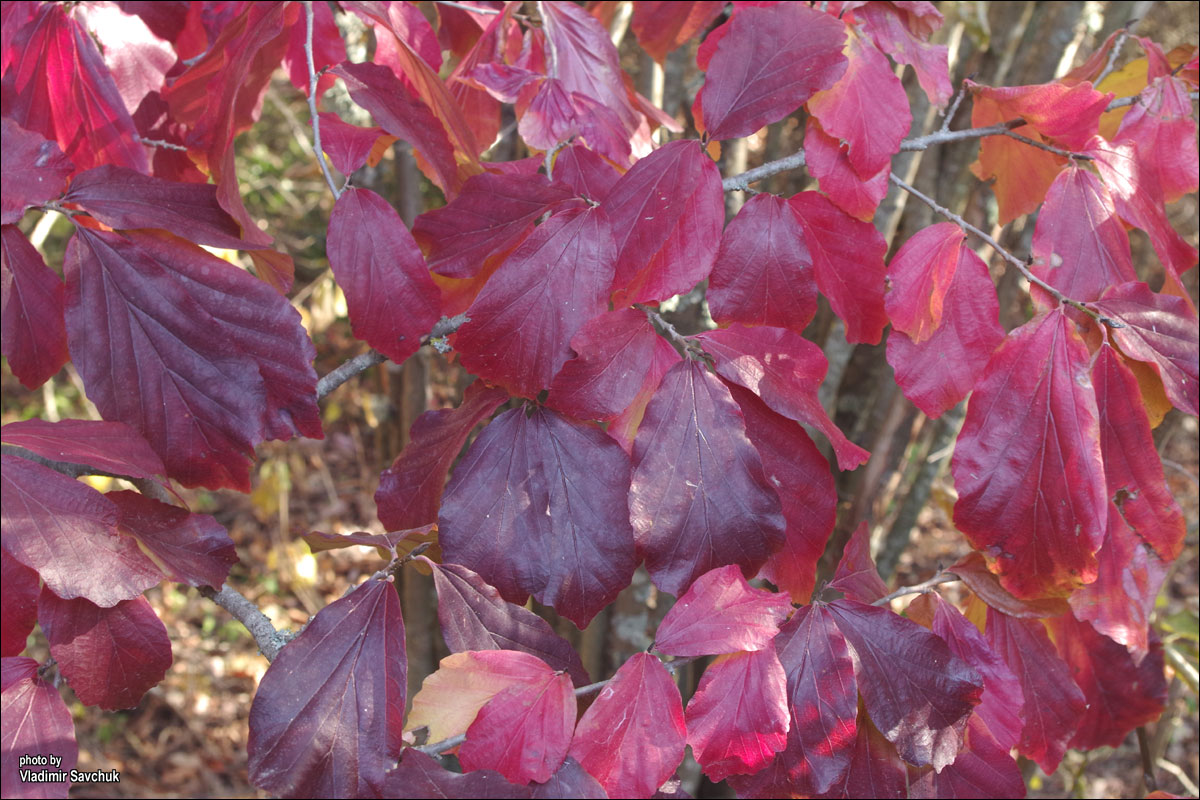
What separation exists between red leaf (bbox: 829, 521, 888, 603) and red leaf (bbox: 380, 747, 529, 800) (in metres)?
0.41

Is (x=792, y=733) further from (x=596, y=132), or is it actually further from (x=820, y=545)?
(x=596, y=132)

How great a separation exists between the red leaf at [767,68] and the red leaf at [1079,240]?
0.27m

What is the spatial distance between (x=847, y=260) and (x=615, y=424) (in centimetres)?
31

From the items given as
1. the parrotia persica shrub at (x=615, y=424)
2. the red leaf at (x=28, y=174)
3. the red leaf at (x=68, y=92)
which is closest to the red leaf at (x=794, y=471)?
the parrotia persica shrub at (x=615, y=424)

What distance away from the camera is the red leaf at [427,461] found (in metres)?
0.87

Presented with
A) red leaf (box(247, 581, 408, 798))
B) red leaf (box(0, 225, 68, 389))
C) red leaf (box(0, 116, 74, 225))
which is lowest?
red leaf (box(247, 581, 408, 798))

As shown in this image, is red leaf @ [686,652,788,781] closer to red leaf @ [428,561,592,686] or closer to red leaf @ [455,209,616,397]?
red leaf @ [428,561,592,686]

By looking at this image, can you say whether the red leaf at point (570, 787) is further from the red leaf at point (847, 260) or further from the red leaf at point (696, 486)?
the red leaf at point (847, 260)

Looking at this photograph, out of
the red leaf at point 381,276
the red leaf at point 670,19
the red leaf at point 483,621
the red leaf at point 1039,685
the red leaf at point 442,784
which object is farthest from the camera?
the red leaf at point 670,19

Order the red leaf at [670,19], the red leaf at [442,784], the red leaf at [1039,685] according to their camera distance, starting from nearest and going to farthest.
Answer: the red leaf at [442,784] → the red leaf at [1039,685] → the red leaf at [670,19]

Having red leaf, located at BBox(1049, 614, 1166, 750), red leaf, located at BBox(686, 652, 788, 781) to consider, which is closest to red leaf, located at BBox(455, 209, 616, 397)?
red leaf, located at BBox(686, 652, 788, 781)

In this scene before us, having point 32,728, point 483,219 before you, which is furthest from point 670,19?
point 32,728

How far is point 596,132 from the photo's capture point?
3.02ft

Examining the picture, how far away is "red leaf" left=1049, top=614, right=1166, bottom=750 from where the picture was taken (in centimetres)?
105
